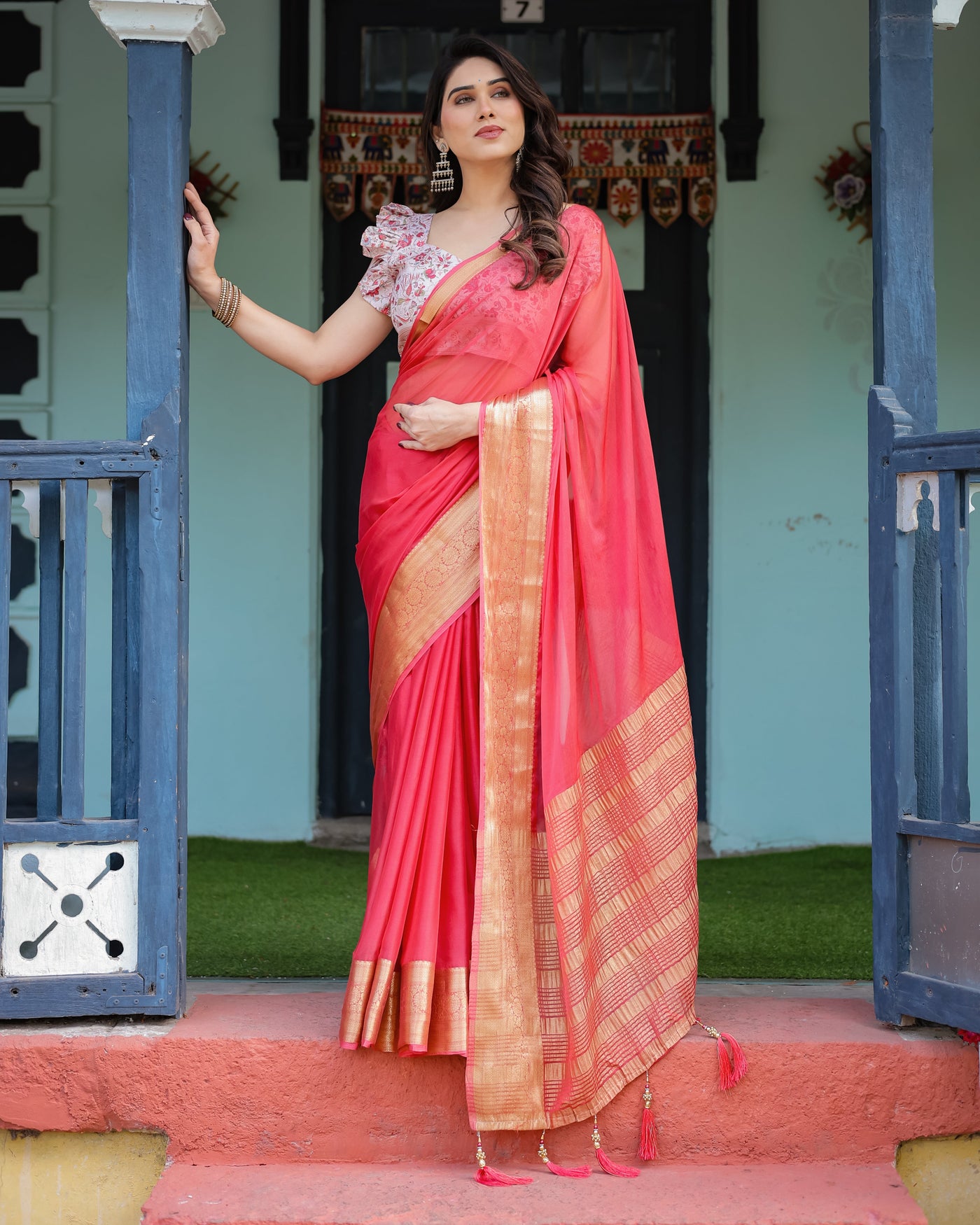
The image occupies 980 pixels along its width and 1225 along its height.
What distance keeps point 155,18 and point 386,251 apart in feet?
2.02

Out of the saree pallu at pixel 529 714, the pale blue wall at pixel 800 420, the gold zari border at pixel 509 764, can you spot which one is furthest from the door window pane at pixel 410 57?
the gold zari border at pixel 509 764

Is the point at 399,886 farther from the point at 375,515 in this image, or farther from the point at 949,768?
the point at 949,768

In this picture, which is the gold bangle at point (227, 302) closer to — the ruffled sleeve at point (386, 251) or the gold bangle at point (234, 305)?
the gold bangle at point (234, 305)

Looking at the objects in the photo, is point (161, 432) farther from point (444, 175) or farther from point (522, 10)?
point (522, 10)

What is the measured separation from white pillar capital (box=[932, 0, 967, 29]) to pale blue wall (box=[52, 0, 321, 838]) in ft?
8.81

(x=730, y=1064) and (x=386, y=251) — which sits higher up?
(x=386, y=251)

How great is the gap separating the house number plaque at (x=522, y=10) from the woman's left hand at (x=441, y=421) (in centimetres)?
301

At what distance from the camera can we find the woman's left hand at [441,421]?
99.7 inches

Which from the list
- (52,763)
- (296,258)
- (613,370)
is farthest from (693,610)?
(52,763)

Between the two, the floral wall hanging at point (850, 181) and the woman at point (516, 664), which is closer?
→ the woman at point (516, 664)

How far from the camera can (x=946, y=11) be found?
271cm

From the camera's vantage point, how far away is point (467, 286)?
101 inches

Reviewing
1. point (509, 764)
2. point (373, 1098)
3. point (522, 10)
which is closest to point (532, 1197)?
point (373, 1098)

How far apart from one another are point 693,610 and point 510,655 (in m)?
2.72
